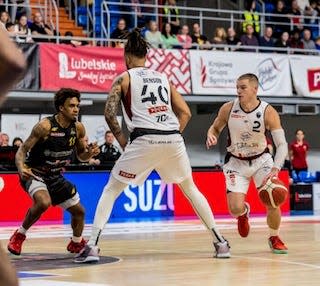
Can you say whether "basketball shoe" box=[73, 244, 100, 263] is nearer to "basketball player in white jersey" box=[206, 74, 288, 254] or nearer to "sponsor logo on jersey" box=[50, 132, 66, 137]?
"sponsor logo on jersey" box=[50, 132, 66, 137]

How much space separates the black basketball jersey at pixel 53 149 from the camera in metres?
9.71

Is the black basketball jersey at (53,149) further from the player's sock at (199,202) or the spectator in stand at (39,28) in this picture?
the spectator in stand at (39,28)

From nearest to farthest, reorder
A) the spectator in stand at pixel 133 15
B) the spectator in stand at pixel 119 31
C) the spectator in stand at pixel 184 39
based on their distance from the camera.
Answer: the spectator in stand at pixel 119 31, the spectator in stand at pixel 184 39, the spectator in stand at pixel 133 15

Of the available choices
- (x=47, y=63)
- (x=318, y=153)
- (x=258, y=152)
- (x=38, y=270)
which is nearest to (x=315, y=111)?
(x=318, y=153)

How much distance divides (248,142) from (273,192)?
27.1 inches

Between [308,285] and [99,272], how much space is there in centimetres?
196

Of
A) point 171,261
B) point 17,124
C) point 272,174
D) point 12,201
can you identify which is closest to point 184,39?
point 17,124

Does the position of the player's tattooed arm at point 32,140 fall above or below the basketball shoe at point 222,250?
above

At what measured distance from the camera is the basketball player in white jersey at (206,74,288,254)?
9.75 m

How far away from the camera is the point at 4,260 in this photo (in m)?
2.82

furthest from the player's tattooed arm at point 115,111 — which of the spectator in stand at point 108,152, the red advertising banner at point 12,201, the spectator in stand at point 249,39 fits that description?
the spectator in stand at point 249,39

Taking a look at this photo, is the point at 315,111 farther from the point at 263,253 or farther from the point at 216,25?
the point at 263,253

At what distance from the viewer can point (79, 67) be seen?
22.5 m

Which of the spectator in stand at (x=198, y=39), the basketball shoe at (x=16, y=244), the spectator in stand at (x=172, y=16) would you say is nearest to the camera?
the basketball shoe at (x=16, y=244)
